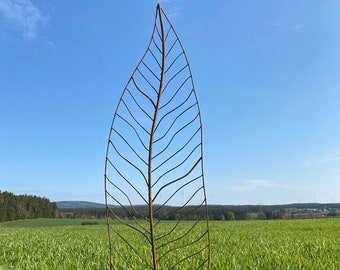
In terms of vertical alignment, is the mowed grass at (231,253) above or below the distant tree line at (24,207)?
below

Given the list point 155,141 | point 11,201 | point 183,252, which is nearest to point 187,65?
point 155,141

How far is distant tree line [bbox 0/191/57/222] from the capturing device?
86312 millimetres

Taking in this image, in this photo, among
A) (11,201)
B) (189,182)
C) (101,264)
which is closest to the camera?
(189,182)

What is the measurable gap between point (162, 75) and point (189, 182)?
464 millimetres

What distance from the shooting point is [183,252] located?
6.85 m

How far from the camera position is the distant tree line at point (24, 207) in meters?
86.3

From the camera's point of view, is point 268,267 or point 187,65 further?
point 268,267

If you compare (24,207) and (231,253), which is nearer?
(231,253)

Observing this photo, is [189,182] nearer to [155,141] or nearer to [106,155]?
[155,141]

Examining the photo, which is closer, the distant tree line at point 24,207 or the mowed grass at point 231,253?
the mowed grass at point 231,253

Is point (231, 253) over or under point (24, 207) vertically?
under

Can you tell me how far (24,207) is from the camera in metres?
93.3

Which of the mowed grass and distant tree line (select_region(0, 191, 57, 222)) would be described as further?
distant tree line (select_region(0, 191, 57, 222))

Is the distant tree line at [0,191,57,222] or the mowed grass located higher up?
the distant tree line at [0,191,57,222]
